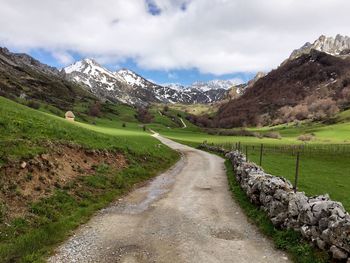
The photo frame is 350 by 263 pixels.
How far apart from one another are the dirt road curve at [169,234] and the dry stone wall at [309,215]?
5.14ft

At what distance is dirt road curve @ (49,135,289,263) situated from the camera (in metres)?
16.0

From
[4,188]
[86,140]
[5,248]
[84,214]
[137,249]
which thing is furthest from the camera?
[86,140]

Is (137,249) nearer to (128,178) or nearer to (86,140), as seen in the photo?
(128,178)

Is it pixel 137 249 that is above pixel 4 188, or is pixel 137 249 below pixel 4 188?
below

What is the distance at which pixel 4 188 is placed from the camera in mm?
21125

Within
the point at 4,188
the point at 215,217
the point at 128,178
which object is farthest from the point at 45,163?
the point at 215,217

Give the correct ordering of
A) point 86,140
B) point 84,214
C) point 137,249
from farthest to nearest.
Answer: point 86,140, point 84,214, point 137,249

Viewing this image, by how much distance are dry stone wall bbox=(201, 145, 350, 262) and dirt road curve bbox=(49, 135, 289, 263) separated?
1.57 m

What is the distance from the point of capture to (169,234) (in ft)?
62.3

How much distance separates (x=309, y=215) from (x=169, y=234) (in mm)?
6842

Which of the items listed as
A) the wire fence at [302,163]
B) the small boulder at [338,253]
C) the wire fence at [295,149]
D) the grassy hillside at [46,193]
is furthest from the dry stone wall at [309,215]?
the wire fence at [295,149]

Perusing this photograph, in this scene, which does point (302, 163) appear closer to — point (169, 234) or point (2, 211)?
point (169, 234)

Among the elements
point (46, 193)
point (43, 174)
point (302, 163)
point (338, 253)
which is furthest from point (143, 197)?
point (302, 163)

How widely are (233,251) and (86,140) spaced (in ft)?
89.4
